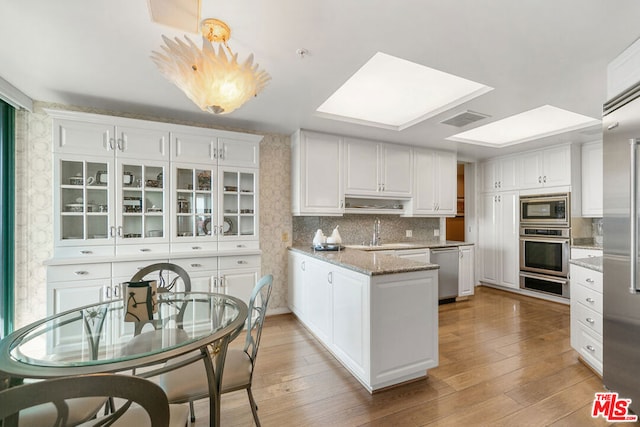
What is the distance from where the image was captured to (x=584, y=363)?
2.42 metres

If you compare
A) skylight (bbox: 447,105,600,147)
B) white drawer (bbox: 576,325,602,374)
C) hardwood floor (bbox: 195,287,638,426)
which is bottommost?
hardwood floor (bbox: 195,287,638,426)

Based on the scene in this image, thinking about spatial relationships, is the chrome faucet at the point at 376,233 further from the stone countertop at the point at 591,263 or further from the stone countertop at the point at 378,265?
the stone countertop at the point at 591,263

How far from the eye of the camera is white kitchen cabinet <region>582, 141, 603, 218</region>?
393 cm

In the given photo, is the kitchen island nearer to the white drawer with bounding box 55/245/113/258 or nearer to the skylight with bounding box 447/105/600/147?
the white drawer with bounding box 55/245/113/258

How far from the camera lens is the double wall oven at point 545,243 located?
13.5 ft

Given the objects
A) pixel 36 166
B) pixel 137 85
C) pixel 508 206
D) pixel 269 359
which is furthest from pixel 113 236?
pixel 508 206

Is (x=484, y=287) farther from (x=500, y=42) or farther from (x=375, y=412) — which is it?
(x=500, y=42)

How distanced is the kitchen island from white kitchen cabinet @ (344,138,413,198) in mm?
1642

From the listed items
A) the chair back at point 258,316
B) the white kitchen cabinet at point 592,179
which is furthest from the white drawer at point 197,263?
the white kitchen cabinet at point 592,179

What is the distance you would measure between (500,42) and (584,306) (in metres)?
2.33

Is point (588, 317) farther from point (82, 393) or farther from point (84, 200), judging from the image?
point (84, 200)

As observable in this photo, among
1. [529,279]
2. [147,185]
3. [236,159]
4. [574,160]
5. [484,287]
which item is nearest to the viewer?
[147,185]

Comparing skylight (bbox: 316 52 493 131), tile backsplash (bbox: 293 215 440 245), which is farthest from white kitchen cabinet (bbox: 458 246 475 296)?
skylight (bbox: 316 52 493 131)

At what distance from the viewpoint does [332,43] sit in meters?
1.81
